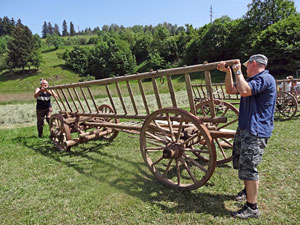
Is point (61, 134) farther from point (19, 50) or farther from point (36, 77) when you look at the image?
point (19, 50)

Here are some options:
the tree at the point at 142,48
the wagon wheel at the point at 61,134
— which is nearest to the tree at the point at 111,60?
the tree at the point at 142,48

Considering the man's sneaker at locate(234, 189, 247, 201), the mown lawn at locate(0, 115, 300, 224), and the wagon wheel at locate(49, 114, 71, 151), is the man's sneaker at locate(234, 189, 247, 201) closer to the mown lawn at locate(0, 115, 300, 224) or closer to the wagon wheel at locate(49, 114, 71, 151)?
the mown lawn at locate(0, 115, 300, 224)

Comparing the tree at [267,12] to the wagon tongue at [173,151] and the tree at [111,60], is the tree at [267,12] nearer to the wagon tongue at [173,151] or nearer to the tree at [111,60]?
the tree at [111,60]

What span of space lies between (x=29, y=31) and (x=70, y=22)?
108196 millimetres

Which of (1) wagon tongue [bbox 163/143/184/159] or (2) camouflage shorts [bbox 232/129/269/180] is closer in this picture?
(2) camouflage shorts [bbox 232/129/269/180]

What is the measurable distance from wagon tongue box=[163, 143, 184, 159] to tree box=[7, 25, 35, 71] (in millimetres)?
74448

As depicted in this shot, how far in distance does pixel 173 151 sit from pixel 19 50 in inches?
3055

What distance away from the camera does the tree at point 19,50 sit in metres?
64.6

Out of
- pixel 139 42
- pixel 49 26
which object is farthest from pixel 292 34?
pixel 49 26

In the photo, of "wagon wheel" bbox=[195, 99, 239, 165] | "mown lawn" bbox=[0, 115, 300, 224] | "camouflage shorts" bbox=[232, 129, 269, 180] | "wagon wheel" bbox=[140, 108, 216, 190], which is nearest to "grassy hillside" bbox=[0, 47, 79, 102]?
"mown lawn" bbox=[0, 115, 300, 224]

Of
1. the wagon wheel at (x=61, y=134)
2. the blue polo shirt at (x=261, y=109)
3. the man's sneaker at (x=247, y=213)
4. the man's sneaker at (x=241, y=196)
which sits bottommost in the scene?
the man's sneaker at (x=241, y=196)

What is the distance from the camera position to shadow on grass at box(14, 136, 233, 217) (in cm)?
311

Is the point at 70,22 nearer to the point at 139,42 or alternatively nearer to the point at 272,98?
the point at 139,42

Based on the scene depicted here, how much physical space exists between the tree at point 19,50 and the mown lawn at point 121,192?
235ft
